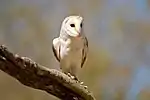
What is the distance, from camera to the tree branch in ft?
2.39

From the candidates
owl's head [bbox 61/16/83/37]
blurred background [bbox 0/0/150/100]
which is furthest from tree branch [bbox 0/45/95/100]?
blurred background [bbox 0/0/150/100]

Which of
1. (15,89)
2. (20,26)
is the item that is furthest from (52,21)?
(15,89)

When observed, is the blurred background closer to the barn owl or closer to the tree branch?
the barn owl

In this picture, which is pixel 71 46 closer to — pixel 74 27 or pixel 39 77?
pixel 74 27

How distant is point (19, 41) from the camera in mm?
1408

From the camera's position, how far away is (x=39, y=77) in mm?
778

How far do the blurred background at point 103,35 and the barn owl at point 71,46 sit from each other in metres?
0.27

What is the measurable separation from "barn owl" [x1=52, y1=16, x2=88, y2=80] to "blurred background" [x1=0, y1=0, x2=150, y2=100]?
27 centimetres

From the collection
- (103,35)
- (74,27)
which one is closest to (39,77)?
(74,27)

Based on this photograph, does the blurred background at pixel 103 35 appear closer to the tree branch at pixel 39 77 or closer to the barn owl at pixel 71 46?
the barn owl at pixel 71 46

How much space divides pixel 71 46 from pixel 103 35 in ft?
1.41

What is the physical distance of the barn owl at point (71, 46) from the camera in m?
1.08

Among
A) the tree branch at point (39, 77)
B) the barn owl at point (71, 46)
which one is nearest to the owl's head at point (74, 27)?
the barn owl at point (71, 46)

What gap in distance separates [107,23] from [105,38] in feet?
0.20
